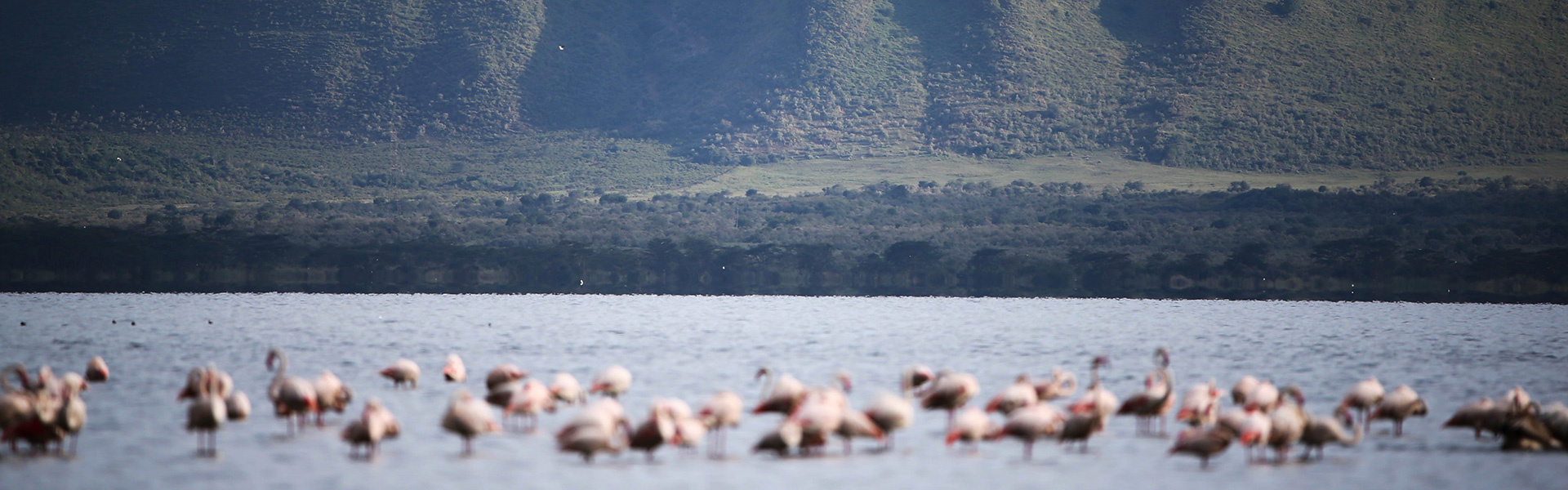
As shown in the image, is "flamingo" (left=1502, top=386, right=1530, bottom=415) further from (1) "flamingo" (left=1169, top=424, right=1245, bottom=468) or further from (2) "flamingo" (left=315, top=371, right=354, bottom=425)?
(2) "flamingo" (left=315, top=371, right=354, bottom=425)

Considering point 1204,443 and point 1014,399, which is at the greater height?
point 1014,399

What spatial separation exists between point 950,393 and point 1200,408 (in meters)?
4.14

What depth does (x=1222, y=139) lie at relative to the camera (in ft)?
491

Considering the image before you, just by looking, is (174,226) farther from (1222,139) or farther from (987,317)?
(1222,139)

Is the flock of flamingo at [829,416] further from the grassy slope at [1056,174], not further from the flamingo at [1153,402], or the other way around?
the grassy slope at [1056,174]

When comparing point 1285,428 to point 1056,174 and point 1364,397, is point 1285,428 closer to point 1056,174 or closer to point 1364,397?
point 1364,397

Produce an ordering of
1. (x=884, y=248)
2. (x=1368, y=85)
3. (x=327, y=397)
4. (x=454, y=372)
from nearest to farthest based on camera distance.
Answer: (x=327, y=397), (x=454, y=372), (x=884, y=248), (x=1368, y=85)

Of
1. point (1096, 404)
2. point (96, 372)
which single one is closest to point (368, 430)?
point (1096, 404)

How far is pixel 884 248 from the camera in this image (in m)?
127

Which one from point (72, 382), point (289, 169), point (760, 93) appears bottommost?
point (72, 382)

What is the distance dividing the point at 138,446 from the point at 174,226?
11313 cm

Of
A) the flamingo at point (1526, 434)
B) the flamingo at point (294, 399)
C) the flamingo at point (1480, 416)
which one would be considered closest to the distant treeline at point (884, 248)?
the flamingo at point (1480, 416)

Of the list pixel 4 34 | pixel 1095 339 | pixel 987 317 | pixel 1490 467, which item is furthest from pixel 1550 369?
A: pixel 4 34

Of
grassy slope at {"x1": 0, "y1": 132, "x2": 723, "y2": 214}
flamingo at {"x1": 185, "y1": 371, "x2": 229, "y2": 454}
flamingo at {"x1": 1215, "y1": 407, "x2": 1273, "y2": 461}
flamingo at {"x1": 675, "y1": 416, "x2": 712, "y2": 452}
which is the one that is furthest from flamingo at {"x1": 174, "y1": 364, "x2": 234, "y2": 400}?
grassy slope at {"x1": 0, "y1": 132, "x2": 723, "y2": 214}
